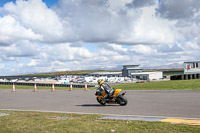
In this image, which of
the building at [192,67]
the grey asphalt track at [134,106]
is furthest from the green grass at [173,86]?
the building at [192,67]

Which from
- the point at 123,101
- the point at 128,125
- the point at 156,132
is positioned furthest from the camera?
the point at 123,101

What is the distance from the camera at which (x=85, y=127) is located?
27.1 feet

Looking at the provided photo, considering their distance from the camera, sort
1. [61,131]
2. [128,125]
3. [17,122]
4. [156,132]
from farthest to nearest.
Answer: [17,122], [128,125], [61,131], [156,132]

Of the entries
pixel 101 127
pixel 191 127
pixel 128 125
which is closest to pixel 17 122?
pixel 101 127

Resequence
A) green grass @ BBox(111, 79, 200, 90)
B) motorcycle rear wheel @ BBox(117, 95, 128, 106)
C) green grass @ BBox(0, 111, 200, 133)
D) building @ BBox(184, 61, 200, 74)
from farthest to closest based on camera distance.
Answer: building @ BBox(184, 61, 200, 74) < green grass @ BBox(111, 79, 200, 90) < motorcycle rear wheel @ BBox(117, 95, 128, 106) < green grass @ BBox(0, 111, 200, 133)

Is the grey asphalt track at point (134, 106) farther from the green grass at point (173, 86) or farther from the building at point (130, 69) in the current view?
the building at point (130, 69)

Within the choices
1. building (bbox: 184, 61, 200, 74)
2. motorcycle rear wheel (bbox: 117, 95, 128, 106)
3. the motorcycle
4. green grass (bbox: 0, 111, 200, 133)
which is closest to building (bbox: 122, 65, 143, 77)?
building (bbox: 184, 61, 200, 74)

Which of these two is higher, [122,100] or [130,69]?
[130,69]

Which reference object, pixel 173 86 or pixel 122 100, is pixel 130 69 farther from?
pixel 122 100

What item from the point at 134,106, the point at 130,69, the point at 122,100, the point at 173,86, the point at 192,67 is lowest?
the point at 134,106

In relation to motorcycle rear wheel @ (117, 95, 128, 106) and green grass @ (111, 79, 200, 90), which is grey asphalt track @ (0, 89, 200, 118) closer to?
motorcycle rear wheel @ (117, 95, 128, 106)

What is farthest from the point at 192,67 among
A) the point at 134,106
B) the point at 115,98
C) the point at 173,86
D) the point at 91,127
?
the point at 91,127

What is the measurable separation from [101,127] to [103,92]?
7.05 metres

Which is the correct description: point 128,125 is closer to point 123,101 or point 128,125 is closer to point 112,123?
point 112,123
